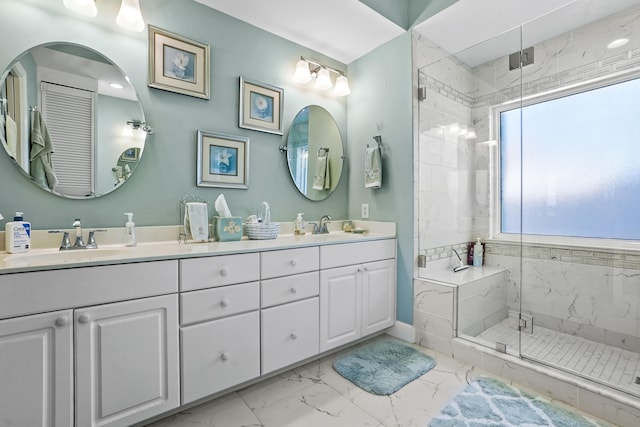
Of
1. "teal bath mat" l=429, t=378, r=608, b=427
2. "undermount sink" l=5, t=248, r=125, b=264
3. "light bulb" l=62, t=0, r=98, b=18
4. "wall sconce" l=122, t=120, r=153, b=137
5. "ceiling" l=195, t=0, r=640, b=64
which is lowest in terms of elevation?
"teal bath mat" l=429, t=378, r=608, b=427

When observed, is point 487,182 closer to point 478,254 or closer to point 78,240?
point 478,254

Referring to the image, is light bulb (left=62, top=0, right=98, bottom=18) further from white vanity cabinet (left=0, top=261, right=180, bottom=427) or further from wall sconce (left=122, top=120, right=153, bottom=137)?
white vanity cabinet (left=0, top=261, right=180, bottom=427)

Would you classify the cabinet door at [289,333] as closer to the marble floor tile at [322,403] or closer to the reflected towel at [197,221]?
the marble floor tile at [322,403]

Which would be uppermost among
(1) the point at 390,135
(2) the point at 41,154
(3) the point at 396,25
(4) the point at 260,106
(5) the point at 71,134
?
(3) the point at 396,25

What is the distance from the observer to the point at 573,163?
2186 mm

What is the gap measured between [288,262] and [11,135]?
58.8 inches

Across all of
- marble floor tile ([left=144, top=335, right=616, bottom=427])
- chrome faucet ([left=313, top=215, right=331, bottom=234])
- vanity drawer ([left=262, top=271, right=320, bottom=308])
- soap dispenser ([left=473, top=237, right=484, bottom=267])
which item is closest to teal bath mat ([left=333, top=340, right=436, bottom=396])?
marble floor tile ([left=144, top=335, right=616, bottom=427])

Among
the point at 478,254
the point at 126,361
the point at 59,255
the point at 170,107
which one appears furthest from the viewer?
the point at 478,254

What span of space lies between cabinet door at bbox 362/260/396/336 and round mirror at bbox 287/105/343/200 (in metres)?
0.78

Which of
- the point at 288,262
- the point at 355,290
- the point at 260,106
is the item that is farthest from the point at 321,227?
the point at 260,106

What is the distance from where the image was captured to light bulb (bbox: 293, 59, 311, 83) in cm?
232

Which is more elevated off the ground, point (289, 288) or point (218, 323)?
point (289, 288)

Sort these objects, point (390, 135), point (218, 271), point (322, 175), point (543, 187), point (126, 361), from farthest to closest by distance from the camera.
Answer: point (322, 175), point (390, 135), point (543, 187), point (218, 271), point (126, 361)

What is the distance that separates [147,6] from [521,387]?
124 inches
